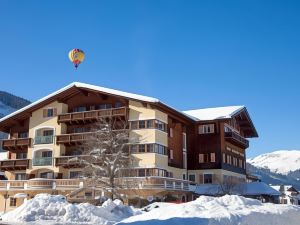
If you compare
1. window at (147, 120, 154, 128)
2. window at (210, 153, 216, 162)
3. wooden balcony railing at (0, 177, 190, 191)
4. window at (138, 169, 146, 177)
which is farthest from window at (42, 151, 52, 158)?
window at (210, 153, 216, 162)

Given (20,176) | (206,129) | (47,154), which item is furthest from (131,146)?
(20,176)

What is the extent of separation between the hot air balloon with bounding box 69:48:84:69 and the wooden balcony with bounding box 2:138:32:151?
1097 centimetres

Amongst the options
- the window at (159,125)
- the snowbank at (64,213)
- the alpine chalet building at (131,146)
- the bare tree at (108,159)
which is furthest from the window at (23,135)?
the snowbank at (64,213)

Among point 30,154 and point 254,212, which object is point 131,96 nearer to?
point 30,154

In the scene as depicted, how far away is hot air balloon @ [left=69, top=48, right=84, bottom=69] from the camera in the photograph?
49656 mm

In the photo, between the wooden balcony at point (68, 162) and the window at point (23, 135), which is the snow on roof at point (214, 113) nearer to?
the wooden balcony at point (68, 162)

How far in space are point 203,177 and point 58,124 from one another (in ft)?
60.5

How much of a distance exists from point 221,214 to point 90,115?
1429 inches

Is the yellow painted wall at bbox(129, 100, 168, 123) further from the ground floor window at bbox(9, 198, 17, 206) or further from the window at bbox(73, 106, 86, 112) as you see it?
the ground floor window at bbox(9, 198, 17, 206)

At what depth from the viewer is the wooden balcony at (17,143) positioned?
5281cm

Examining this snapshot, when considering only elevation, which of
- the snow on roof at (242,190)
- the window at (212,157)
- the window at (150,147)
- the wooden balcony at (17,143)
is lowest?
the snow on roof at (242,190)

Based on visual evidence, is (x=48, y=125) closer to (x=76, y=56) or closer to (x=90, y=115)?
(x=90, y=115)

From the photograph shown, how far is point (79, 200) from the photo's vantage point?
146ft

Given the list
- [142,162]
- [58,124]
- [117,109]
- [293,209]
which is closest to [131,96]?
[117,109]
